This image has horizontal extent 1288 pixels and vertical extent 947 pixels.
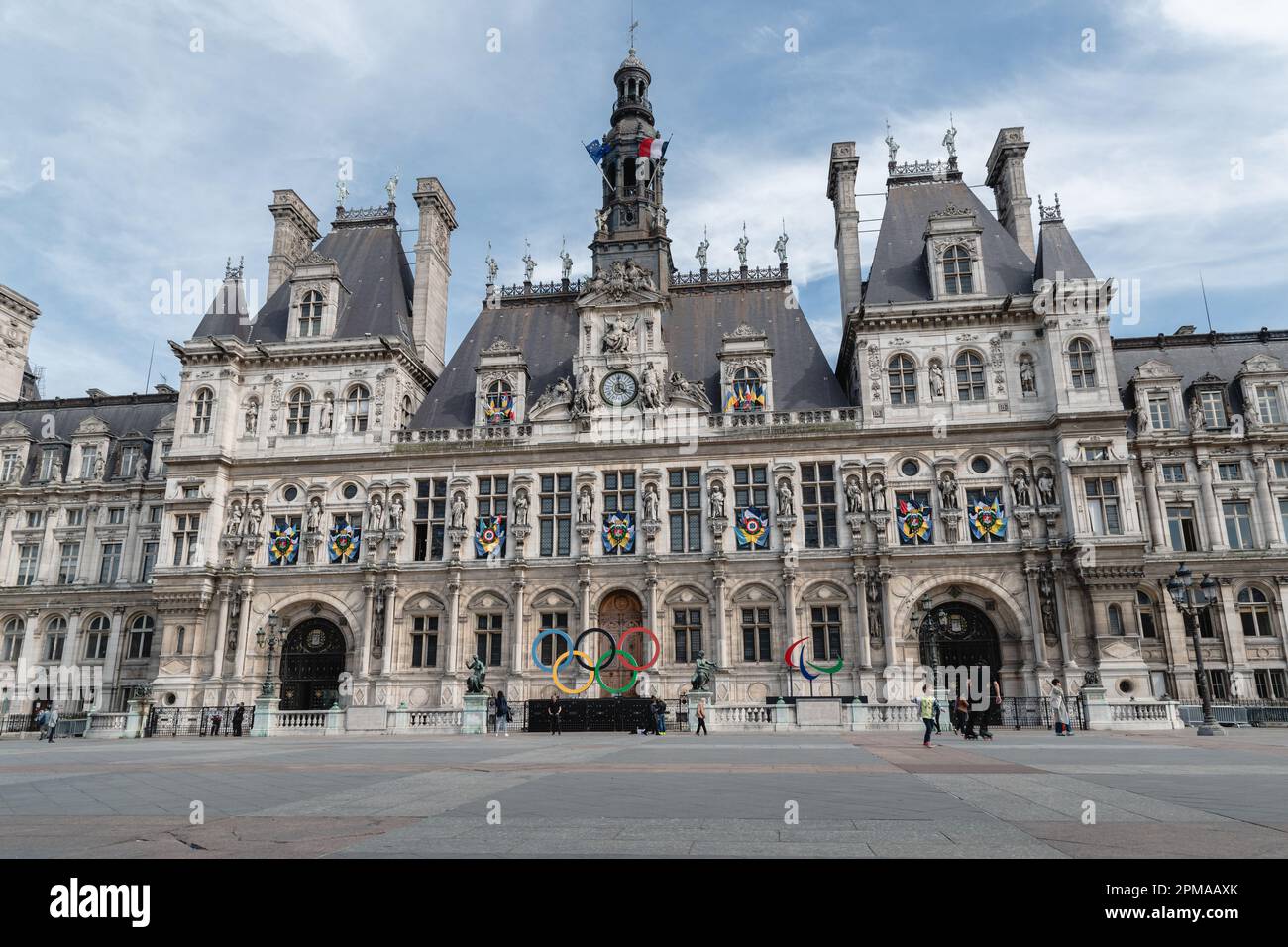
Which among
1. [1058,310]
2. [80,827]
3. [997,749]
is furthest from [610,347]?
[80,827]

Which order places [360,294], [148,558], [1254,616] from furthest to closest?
[148,558] → [360,294] → [1254,616]

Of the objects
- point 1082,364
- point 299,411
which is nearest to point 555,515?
point 299,411

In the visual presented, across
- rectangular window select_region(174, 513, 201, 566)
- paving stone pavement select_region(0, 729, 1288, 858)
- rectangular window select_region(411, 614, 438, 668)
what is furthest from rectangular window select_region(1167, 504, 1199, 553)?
rectangular window select_region(174, 513, 201, 566)

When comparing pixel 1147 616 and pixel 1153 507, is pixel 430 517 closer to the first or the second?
pixel 1147 616

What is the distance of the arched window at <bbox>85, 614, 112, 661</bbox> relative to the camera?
4634 cm

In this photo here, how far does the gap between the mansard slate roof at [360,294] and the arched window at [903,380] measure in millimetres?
23435

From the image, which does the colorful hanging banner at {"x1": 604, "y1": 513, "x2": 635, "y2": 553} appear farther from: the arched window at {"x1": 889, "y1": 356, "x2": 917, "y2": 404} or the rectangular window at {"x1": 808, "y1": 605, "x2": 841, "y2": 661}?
the arched window at {"x1": 889, "y1": 356, "x2": 917, "y2": 404}

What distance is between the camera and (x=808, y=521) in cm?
3791

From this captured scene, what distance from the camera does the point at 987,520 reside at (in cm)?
3666

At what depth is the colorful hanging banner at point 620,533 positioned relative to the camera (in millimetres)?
38375

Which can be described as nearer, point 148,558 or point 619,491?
point 619,491

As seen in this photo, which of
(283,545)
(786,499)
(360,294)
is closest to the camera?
(786,499)

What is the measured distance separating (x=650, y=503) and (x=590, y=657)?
6.96 m
